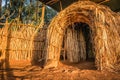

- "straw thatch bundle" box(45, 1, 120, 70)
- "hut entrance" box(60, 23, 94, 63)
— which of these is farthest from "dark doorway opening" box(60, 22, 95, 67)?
"straw thatch bundle" box(45, 1, 120, 70)

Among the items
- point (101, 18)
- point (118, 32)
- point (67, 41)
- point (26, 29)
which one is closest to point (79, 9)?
point (101, 18)

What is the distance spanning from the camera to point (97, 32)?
21.0 ft

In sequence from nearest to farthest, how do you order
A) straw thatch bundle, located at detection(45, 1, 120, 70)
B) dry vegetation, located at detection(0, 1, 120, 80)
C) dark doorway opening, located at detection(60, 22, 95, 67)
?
dry vegetation, located at detection(0, 1, 120, 80), straw thatch bundle, located at detection(45, 1, 120, 70), dark doorway opening, located at detection(60, 22, 95, 67)

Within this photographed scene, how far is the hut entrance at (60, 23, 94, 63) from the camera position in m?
8.98

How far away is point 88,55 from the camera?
9.48 meters

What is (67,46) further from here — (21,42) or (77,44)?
(21,42)

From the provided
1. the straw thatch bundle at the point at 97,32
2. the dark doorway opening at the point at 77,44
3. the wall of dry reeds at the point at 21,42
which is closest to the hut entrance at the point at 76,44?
the dark doorway opening at the point at 77,44

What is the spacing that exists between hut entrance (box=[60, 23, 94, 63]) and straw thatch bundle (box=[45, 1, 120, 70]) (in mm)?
1085

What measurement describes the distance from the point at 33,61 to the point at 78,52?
2.28 metres

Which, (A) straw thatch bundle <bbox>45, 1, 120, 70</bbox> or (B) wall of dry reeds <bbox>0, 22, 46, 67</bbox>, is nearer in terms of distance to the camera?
(A) straw thatch bundle <bbox>45, 1, 120, 70</bbox>

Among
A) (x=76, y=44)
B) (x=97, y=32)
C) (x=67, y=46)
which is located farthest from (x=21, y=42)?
(x=97, y=32)

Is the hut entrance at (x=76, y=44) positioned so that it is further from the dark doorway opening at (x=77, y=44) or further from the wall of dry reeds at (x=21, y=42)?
the wall of dry reeds at (x=21, y=42)

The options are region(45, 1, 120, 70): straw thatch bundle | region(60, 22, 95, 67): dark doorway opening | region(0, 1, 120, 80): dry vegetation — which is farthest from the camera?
region(60, 22, 95, 67): dark doorway opening

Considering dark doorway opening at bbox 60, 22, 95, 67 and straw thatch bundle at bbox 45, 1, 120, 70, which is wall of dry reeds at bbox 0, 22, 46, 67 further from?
straw thatch bundle at bbox 45, 1, 120, 70
